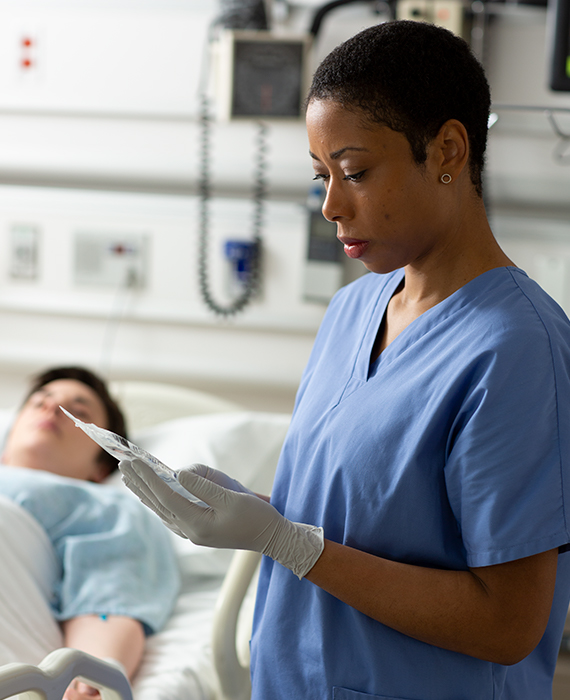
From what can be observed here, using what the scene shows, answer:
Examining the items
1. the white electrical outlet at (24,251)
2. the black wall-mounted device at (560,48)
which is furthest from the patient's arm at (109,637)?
the black wall-mounted device at (560,48)

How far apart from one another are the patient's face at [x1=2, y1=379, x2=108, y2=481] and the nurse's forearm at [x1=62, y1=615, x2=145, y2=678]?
0.57 m

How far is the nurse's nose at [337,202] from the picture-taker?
2.88ft

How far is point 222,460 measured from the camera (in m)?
2.04

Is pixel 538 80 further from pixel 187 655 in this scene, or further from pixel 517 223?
pixel 187 655

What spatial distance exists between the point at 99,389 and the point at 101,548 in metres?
0.65

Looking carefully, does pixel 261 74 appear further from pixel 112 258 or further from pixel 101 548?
pixel 101 548

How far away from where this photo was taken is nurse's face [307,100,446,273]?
0.84 m

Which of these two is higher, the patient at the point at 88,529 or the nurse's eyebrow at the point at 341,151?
the nurse's eyebrow at the point at 341,151

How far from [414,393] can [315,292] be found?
4.70ft

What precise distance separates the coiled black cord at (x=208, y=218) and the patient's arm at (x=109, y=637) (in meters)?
1.14

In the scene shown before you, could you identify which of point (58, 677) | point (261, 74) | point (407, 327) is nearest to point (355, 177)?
point (407, 327)

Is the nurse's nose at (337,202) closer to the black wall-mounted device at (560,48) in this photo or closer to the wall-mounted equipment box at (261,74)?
the black wall-mounted device at (560,48)

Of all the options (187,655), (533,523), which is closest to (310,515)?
(533,523)

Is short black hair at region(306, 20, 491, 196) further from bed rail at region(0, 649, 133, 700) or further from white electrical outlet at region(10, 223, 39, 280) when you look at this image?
white electrical outlet at region(10, 223, 39, 280)
